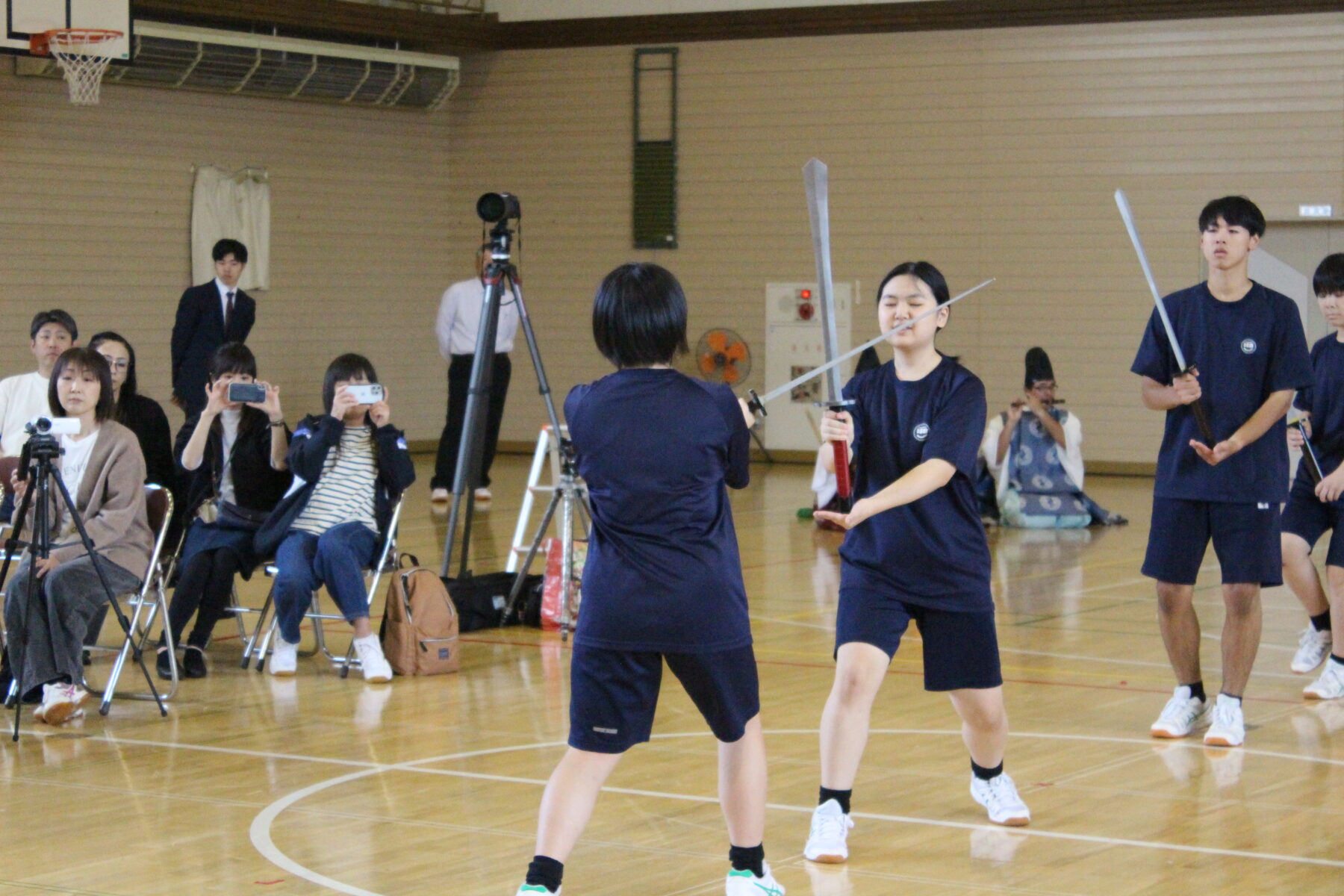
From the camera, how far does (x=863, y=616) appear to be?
4.41m

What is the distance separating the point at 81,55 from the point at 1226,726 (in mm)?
10080

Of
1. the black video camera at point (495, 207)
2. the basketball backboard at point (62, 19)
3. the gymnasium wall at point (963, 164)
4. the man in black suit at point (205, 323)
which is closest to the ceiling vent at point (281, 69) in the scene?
the basketball backboard at point (62, 19)

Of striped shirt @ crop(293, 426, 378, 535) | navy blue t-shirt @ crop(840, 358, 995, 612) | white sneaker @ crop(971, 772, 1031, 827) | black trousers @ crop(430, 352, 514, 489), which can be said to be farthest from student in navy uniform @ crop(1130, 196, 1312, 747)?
black trousers @ crop(430, 352, 514, 489)

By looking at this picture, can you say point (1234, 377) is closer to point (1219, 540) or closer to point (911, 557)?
point (1219, 540)

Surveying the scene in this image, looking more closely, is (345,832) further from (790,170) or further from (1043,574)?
(790,170)

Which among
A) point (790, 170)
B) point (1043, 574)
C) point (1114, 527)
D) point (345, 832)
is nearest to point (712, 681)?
point (345, 832)

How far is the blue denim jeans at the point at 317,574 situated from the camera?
6.96 m

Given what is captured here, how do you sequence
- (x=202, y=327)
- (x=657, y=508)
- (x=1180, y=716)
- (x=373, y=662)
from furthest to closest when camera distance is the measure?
1. (x=202, y=327)
2. (x=373, y=662)
3. (x=1180, y=716)
4. (x=657, y=508)

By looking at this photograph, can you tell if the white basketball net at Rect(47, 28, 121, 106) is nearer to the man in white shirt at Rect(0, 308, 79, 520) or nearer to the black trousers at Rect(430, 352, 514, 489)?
the black trousers at Rect(430, 352, 514, 489)

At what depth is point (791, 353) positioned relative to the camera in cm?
1695

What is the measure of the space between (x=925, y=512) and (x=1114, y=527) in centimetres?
838

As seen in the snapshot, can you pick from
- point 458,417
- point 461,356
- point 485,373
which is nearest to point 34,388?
point 485,373

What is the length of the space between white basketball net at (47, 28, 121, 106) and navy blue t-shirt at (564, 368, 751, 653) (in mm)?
10141

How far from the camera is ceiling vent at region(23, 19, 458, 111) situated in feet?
48.4
